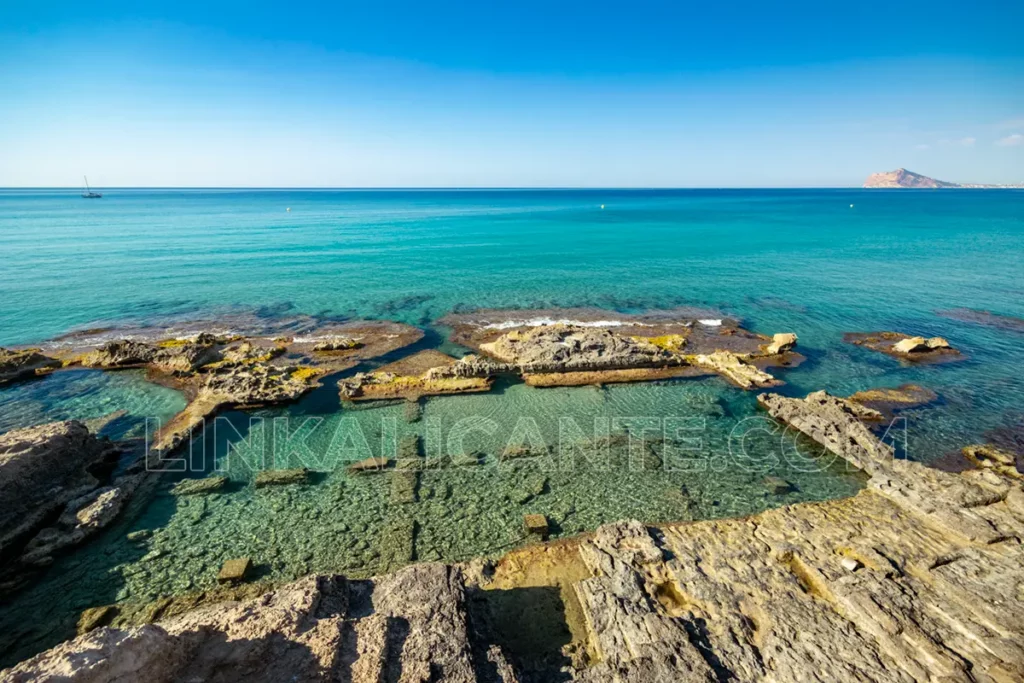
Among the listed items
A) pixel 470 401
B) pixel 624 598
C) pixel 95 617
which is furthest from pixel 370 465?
pixel 624 598

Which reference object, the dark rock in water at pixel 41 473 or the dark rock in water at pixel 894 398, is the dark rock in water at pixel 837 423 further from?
the dark rock in water at pixel 41 473

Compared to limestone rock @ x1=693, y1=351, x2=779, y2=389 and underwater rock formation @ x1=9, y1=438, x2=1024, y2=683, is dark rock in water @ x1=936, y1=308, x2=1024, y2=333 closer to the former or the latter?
limestone rock @ x1=693, y1=351, x2=779, y2=389

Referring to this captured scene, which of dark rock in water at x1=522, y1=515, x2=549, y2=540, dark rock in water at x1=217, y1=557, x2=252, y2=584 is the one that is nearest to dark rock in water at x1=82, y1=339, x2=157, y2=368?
dark rock in water at x1=217, y1=557, x2=252, y2=584

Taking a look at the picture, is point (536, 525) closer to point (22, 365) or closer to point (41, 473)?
point (41, 473)

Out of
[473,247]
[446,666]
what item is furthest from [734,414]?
[473,247]

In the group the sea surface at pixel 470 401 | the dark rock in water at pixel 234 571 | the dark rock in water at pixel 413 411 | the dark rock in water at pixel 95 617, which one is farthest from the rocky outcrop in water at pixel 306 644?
the dark rock in water at pixel 413 411

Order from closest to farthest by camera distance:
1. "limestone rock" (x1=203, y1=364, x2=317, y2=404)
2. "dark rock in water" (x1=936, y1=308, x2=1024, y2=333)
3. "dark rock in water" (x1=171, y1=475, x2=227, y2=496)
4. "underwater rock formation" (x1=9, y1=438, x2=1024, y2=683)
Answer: "underwater rock formation" (x1=9, y1=438, x2=1024, y2=683) → "dark rock in water" (x1=171, y1=475, x2=227, y2=496) → "limestone rock" (x1=203, y1=364, x2=317, y2=404) → "dark rock in water" (x1=936, y1=308, x2=1024, y2=333)

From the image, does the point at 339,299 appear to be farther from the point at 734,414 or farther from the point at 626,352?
the point at 734,414
